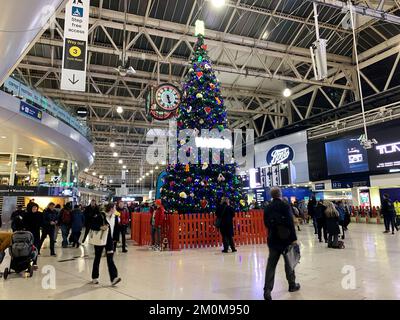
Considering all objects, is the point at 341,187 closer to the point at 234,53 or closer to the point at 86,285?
the point at 234,53

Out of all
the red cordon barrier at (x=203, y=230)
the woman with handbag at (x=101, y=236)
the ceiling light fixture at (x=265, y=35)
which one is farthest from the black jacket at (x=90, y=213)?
the ceiling light fixture at (x=265, y=35)

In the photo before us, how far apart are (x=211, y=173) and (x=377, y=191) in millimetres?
12036

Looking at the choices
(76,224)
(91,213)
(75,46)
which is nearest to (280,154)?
(76,224)

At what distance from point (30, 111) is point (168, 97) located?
5677 millimetres

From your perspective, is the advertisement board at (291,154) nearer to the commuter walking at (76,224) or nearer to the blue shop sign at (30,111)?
the commuter walking at (76,224)

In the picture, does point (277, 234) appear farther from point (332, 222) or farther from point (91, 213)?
point (332, 222)

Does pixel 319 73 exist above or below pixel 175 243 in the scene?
above

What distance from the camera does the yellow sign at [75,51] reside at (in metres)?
6.78

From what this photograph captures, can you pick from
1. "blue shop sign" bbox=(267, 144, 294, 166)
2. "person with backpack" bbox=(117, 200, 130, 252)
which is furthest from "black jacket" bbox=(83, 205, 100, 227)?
"blue shop sign" bbox=(267, 144, 294, 166)

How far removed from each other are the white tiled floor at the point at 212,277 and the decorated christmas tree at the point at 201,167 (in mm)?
1868

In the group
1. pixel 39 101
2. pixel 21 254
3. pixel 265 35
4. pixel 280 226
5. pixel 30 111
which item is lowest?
pixel 21 254

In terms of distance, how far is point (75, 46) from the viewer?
685cm
